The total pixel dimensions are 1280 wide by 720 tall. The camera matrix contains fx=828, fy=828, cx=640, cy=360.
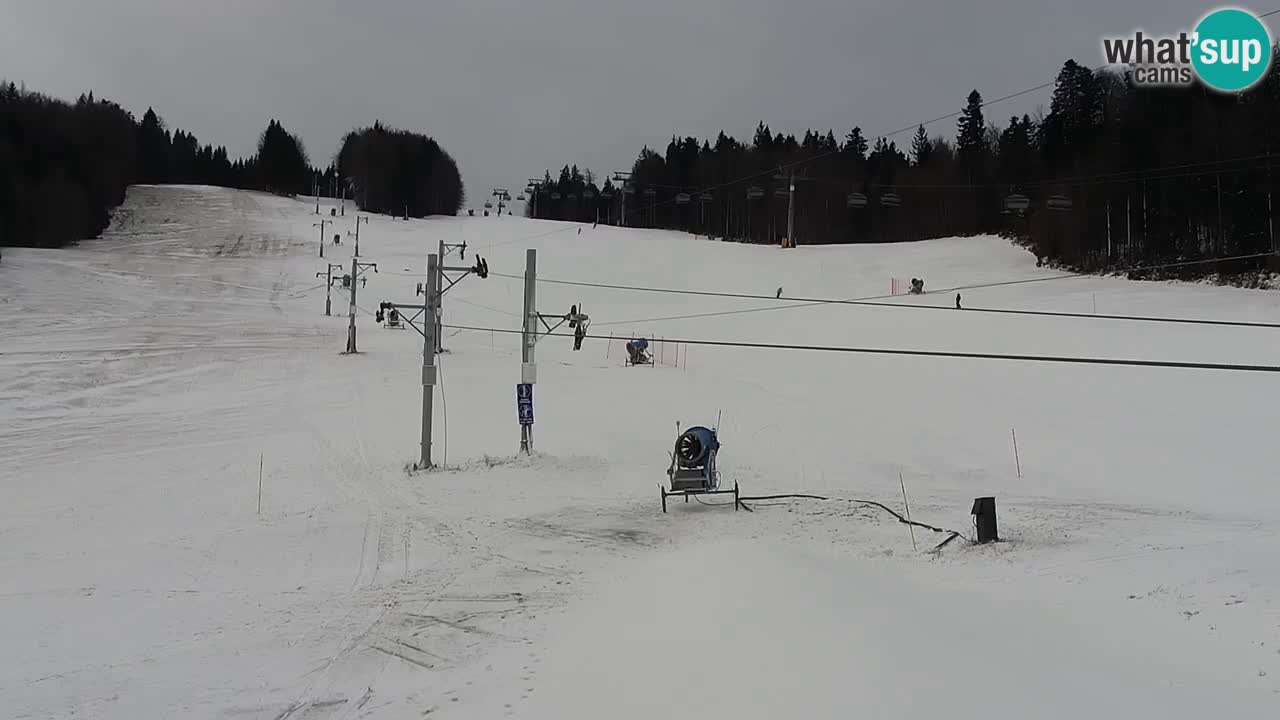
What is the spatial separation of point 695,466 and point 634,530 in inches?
88.1

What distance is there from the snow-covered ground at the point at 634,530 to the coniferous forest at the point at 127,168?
35177mm

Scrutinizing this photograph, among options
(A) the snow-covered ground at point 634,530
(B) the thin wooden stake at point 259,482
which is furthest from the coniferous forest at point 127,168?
(B) the thin wooden stake at point 259,482

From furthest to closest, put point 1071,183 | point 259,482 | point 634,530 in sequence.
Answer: point 1071,183 → point 259,482 → point 634,530

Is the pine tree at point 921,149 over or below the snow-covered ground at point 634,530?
over

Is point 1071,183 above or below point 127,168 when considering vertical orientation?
below

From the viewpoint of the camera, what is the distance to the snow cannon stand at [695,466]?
655 inches

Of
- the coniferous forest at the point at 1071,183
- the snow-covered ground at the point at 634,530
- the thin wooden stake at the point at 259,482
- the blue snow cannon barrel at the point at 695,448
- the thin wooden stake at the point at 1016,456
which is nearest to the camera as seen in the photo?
the snow-covered ground at the point at 634,530

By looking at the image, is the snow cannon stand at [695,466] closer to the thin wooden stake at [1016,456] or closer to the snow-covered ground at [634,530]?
the snow-covered ground at [634,530]

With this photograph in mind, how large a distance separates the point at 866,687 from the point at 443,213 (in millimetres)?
130818

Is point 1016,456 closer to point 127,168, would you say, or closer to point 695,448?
point 695,448

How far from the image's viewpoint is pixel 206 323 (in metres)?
46.6

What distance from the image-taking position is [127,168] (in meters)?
113

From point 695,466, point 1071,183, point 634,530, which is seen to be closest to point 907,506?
point 695,466

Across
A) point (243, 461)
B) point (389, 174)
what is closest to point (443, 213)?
point (389, 174)
